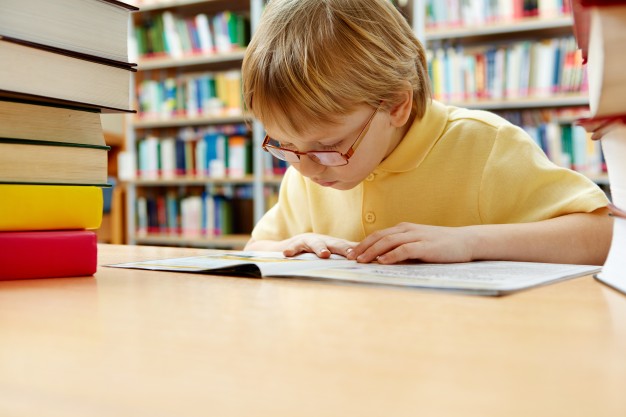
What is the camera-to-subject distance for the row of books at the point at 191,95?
3387mm

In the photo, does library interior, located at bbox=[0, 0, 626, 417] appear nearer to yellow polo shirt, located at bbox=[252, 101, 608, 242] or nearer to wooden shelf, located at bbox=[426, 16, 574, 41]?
yellow polo shirt, located at bbox=[252, 101, 608, 242]

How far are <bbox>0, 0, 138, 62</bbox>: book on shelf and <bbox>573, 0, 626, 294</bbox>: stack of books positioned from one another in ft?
1.65

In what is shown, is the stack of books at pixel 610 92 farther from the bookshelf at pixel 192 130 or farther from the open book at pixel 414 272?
the bookshelf at pixel 192 130

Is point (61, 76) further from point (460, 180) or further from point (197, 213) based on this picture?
point (197, 213)

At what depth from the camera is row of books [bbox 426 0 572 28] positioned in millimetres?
2648

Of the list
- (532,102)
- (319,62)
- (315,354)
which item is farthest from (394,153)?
(532,102)

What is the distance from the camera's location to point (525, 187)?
1073mm

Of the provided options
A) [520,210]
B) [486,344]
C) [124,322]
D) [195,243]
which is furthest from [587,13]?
[195,243]

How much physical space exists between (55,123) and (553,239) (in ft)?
2.33

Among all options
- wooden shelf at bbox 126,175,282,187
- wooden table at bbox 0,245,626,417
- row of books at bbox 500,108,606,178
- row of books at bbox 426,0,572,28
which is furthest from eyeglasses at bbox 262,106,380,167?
wooden shelf at bbox 126,175,282,187

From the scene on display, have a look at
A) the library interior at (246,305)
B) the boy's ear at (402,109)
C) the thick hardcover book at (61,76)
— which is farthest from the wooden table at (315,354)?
the boy's ear at (402,109)

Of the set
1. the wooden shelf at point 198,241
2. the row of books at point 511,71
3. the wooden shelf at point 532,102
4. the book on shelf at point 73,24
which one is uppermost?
the row of books at point 511,71

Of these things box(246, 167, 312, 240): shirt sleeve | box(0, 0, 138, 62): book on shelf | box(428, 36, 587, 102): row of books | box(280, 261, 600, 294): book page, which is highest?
box(428, 36, 587, 102): row of books

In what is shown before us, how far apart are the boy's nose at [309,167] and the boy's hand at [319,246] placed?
0.38ft
